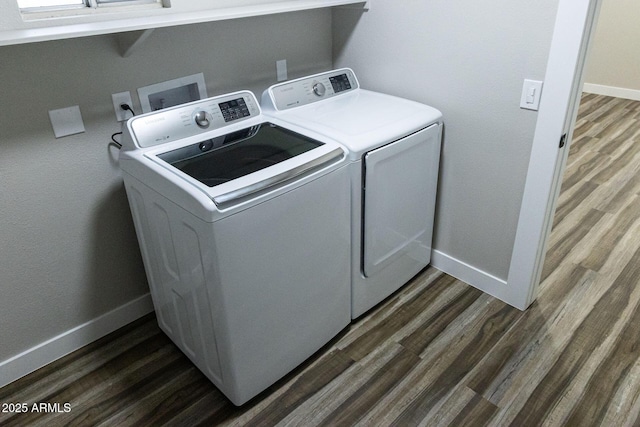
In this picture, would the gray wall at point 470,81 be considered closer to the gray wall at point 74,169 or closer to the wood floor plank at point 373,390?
the gray wall at point 74,169

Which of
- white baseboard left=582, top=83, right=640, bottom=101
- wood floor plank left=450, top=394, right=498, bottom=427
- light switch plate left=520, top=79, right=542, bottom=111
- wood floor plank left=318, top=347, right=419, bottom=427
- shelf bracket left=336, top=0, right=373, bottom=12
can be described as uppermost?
shelf bracket left=336, top=0, right=373, bottom=12

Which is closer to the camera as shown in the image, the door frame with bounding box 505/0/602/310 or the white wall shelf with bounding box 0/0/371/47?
the white wall shelf with bounding box 0/0/371/47

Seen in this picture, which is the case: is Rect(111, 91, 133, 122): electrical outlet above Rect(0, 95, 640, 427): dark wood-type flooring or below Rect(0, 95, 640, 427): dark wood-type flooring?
above

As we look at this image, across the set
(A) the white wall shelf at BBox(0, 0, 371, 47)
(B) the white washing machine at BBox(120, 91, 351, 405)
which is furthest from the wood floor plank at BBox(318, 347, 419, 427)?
(A) the white wall shelf at BBox(0, 0, 371, 47)

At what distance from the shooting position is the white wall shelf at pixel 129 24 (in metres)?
1.40

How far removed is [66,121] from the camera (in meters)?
1.75

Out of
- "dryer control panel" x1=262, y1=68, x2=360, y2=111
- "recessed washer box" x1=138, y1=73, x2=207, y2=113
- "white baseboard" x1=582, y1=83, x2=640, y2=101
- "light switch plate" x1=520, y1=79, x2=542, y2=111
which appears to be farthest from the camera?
"white baseboard" x1=582, y1=83, x2=640, y2=101

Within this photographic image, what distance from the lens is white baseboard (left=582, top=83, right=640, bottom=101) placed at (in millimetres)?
4949

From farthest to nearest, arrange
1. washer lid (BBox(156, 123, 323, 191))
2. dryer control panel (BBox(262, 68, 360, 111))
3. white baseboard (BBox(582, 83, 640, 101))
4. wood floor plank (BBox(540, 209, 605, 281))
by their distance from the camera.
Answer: white baseboard (BBox(582, 83, 640, 101)) → wood floor plank (BBox(540, 209, 605, 281)) → dryer control panel (BBox(262, 68, 360, 111)) → washer lid (BBox(156, 123, 323, 191))

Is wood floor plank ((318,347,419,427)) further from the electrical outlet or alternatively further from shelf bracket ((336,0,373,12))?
shelf bracket ((336,0,373,12))

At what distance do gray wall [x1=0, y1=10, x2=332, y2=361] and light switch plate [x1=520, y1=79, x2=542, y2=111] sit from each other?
1171 millimetres

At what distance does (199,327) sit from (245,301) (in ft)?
0.96

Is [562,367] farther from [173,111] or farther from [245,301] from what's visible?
[173,111]

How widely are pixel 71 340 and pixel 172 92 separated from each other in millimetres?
1150
